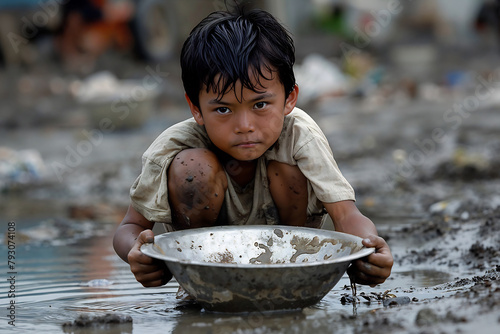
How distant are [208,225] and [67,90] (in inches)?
346

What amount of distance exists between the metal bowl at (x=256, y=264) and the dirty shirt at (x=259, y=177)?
16cm

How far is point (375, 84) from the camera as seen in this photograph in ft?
35.3

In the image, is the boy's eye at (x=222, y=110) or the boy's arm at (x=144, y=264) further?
the boy's eye at (x=222, y=110)

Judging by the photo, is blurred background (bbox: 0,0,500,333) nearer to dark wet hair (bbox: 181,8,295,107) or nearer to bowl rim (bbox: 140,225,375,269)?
bowl rim (bbox: 140,225,375,269)

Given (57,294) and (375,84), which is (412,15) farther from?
(57,294)

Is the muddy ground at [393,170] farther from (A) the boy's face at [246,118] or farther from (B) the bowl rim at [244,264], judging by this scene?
(A) the boy's face at [246,118]

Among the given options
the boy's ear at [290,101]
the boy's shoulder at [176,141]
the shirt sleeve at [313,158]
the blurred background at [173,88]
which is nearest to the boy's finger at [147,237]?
the boy's shoulder at [176,141]

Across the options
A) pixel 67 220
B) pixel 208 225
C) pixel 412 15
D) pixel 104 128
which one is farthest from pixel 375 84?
pixel 208 225

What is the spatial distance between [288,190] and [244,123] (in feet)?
1.06

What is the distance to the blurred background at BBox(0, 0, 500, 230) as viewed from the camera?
226 inches

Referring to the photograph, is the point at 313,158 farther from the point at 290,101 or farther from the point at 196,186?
the point at 196,186

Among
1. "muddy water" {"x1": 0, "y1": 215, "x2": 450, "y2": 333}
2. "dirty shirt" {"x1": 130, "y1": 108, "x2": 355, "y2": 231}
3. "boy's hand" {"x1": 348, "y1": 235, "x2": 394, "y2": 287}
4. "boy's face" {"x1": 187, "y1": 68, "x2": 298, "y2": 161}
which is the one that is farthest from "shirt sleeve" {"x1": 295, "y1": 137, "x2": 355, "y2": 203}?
"muddy water" {"x1": 0, "y1": 215, "x2": 450, "y2": 333}

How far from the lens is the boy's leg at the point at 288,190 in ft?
7.85

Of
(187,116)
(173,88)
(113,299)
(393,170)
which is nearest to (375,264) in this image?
(113,299)
